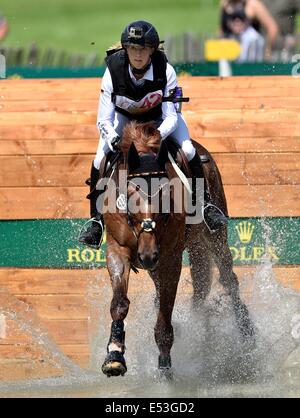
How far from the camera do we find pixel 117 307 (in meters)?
7.57

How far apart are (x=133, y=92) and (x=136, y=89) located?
3cm

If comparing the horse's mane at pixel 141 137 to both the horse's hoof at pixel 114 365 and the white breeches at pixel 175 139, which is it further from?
the horse's hoof at pixel 114 365

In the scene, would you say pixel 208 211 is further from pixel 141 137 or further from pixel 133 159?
pixel 133 159

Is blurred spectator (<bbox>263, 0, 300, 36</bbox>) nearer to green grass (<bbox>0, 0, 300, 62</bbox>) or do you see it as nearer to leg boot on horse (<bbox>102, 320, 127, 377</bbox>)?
green grass (<bbox>0, 0, 300, 62</bbox>)

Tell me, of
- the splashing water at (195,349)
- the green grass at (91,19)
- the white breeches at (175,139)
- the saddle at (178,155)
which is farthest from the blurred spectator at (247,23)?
the saddle at (178,155)

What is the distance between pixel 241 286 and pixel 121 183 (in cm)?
221

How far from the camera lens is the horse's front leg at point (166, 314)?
801 cm

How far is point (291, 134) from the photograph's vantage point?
31.8ft

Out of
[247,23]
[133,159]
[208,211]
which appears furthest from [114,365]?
[247,23]

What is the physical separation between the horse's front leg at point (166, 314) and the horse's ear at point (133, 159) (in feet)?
2.66

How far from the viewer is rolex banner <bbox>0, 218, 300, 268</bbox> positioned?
9.57 m
